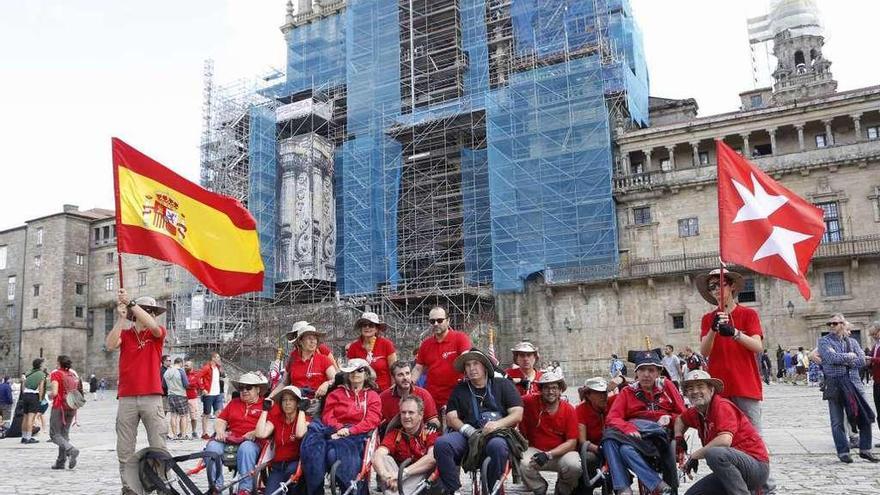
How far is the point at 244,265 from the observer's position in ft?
29.8

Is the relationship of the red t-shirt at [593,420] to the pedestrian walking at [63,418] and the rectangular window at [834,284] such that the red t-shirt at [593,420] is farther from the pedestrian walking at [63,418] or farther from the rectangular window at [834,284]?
the rectangular window at [834,284]

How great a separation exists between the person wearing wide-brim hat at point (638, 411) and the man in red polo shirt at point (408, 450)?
167 centimetres

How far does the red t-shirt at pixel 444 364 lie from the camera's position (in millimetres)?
8008

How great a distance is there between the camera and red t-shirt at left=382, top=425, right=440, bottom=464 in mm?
7086

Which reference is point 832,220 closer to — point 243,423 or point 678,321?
point 678,321

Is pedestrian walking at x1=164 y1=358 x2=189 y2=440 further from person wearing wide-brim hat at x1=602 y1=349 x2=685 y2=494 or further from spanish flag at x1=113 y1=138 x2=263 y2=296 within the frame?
person wearing wide-brim hat at x1=602 y1=349 x2=685 y2=494

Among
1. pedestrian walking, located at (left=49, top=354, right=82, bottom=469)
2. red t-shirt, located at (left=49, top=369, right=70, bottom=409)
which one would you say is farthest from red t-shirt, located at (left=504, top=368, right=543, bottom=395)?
red t-shirt, located at (left=49, top=369, right=70, bottom=409)

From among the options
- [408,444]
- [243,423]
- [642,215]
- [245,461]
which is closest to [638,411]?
[408,444]

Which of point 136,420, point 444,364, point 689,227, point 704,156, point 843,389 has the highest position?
point 704,156

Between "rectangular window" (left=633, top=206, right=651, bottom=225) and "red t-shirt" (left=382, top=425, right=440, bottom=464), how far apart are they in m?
30.2

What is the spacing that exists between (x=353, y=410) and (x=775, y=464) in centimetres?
540

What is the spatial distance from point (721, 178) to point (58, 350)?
191 ft

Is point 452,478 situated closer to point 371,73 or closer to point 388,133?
point 388,133

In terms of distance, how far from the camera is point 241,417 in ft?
25.0
